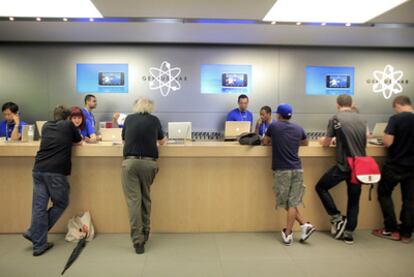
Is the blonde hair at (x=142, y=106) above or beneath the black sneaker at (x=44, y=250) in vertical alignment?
above

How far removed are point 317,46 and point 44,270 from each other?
5.74 meters

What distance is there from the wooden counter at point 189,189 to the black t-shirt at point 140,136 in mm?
326

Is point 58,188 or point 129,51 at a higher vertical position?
point 129,51

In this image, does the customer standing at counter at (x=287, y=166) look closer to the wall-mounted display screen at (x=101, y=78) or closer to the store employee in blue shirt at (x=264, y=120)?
the store employee in blue shirt at (x=264, y=120)

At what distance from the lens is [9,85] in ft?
18.9

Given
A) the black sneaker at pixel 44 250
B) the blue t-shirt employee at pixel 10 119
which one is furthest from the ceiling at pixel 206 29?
the black sneaker at pixel 44 250

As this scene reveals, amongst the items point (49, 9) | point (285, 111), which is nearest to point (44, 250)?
point (285, 111)

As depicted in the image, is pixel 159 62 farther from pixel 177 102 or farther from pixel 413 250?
pixel 413 250

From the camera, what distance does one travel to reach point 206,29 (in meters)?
4.80

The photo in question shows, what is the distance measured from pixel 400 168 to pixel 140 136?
276 centimetres

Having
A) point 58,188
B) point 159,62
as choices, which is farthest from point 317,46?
point 58,188

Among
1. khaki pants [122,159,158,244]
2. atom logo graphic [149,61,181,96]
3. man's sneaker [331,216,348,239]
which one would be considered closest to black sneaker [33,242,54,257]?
khaki pants [122,159,158,244]

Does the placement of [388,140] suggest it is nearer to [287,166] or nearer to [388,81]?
[287,166]

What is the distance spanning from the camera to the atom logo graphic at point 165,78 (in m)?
5.80
